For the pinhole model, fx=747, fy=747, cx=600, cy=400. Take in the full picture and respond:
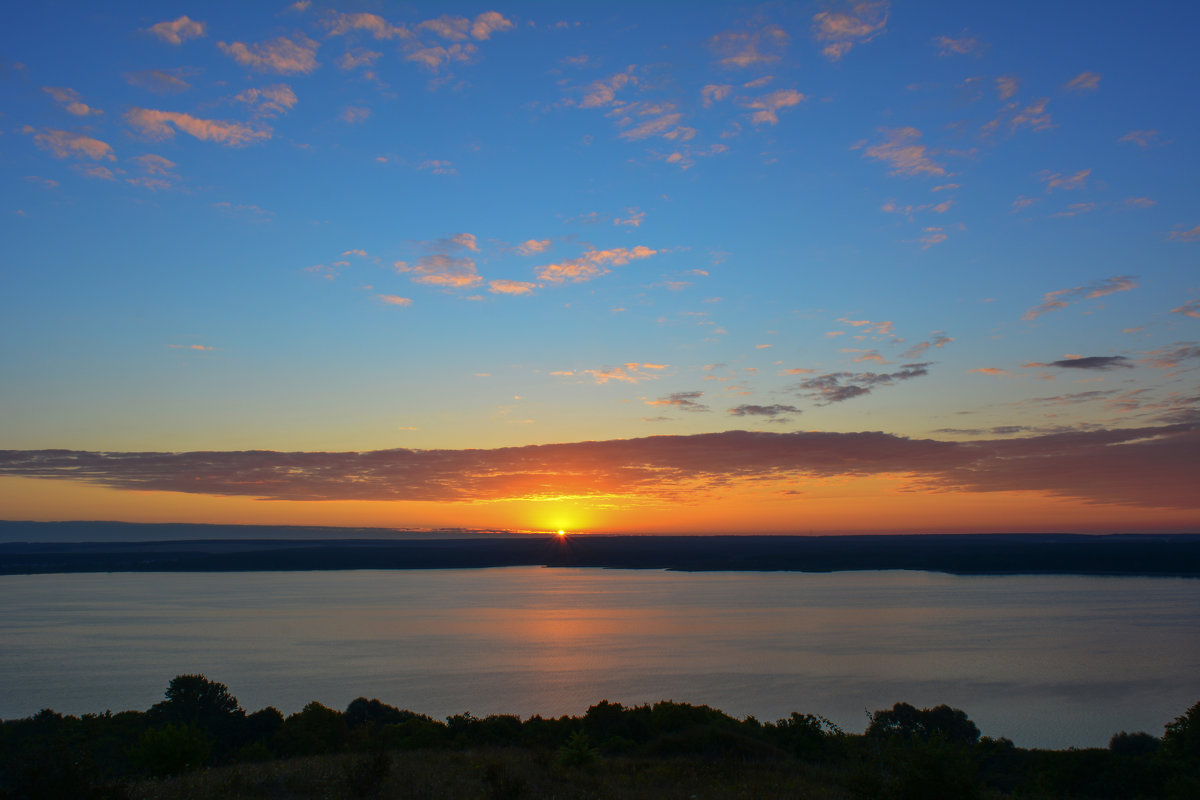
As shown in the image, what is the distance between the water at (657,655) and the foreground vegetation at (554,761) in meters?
22.0

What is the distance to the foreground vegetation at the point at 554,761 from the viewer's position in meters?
10.6

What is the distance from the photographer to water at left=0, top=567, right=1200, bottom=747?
6500 centimetres

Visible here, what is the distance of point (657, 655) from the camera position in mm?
90750

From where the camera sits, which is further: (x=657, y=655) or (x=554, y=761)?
(x=657, y=655)

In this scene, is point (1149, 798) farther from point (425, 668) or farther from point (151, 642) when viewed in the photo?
point (151, 642)

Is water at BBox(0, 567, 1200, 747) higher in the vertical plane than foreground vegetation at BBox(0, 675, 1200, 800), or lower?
lower

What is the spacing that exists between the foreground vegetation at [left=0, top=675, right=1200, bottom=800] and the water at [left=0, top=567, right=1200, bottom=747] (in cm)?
2196

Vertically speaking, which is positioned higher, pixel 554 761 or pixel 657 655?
pixel 554 761

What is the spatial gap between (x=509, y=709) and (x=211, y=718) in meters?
28.2

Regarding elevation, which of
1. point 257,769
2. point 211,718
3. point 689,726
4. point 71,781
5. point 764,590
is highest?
point 71,781

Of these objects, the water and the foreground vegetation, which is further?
the water

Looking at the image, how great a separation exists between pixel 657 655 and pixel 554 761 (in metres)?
75.9

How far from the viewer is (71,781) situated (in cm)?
941


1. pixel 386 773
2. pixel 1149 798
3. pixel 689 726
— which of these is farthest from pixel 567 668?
pixel 386 773
